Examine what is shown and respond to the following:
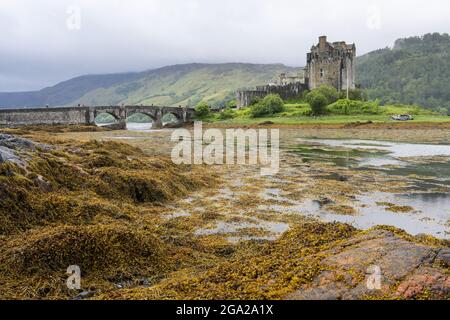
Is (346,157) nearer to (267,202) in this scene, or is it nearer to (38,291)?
(267,202)

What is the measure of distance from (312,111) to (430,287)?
9184cm

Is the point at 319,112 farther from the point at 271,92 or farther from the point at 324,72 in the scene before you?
the point at 324,72

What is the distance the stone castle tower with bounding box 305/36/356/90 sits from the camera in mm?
117312

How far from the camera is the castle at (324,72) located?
118 m

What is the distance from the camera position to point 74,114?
102 meters

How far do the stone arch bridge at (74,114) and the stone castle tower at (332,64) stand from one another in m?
35.5

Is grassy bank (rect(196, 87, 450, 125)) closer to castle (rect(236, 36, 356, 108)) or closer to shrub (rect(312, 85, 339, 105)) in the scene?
shrub (rect(312, 85, 339, 105))

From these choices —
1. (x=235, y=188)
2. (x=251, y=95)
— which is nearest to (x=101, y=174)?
(x=235, y=188)

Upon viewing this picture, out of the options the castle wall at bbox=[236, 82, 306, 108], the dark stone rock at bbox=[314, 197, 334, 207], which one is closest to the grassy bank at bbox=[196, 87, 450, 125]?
the castle wall at bbox=[236, 82, 306, 108]

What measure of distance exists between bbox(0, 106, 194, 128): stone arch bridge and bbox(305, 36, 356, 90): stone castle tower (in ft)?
116

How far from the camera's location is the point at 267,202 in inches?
728

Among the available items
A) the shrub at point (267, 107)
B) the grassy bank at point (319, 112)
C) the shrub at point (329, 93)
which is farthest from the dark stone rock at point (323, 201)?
the shrub at point (329, 93)

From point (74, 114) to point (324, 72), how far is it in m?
64.6

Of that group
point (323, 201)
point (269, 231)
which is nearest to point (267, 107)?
point (323, 201)
